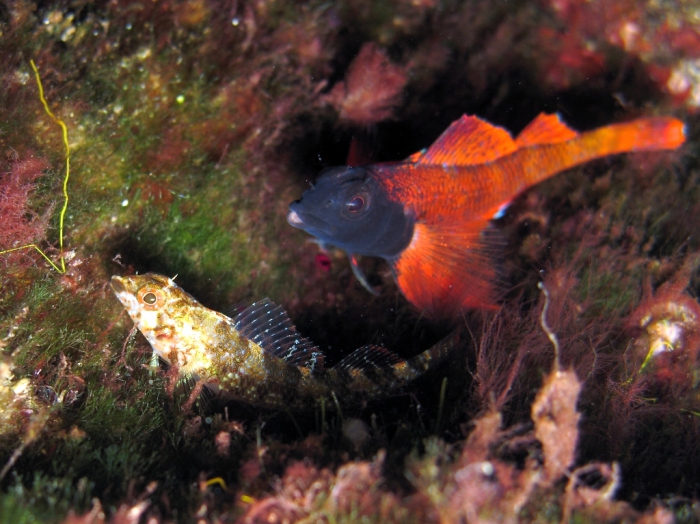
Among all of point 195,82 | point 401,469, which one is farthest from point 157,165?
point 401,469

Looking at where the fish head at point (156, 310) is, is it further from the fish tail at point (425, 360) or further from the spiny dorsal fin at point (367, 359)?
the fish tail at point (425, 360)

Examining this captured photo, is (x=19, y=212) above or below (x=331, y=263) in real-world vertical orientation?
above

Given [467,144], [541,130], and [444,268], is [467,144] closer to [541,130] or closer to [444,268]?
[541,130]

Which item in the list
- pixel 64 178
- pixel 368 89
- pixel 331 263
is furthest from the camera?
pixel 331 263

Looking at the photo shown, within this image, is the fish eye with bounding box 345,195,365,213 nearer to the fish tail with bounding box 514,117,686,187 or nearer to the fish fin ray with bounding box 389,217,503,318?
the fish fin ray with bounding box 389,217,503,318

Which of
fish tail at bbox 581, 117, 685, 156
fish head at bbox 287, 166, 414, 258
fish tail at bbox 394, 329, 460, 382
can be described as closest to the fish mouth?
fish head at bbox 287, 166, 414, 258

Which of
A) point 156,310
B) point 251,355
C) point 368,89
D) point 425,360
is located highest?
point 368,89

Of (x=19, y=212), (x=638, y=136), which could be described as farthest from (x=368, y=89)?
(x=19, y=212)
